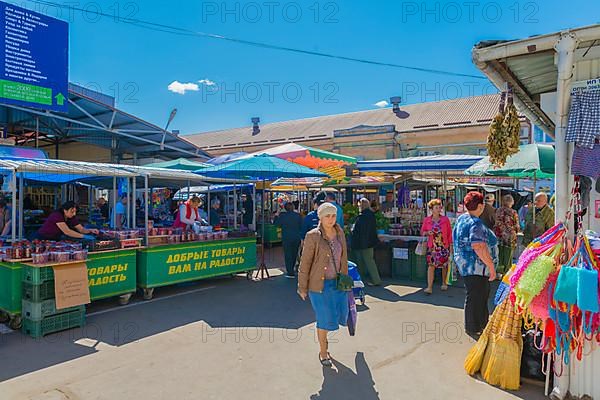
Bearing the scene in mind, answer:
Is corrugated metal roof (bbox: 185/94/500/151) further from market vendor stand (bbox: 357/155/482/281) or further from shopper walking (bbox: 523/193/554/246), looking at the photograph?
shopper walking (bbox: 523/193/554/246)

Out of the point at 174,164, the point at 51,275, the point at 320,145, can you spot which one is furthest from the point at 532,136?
the point at 51,275

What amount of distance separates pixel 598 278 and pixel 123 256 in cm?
593

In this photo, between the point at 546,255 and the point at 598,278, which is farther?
the point at 546,255

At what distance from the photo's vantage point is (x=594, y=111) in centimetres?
327

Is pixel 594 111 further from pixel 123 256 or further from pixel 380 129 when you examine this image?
pixel 380 129

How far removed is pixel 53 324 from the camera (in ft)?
16.9

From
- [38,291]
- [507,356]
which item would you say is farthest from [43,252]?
[507,356]

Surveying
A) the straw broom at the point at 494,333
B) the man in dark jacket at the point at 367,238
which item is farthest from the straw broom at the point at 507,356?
the man in dark jacket at the point at 367,238

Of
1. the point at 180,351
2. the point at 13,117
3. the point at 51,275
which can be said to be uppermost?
the point at 13,117

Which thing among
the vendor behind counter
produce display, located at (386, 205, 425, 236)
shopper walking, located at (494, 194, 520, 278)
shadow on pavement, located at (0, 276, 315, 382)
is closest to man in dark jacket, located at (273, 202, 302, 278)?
shadow on pavement, located at (0, 276, 315, 382)

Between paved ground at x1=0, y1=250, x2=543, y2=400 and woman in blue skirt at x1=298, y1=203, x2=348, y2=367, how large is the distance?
443 mm

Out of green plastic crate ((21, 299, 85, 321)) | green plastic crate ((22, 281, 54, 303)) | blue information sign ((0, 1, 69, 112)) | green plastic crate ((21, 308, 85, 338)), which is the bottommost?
green plastic crate ((21, 308, 85, 338))

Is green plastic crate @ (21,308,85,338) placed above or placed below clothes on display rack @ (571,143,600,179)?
below

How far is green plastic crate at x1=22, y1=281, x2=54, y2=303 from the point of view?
5.08 metres
